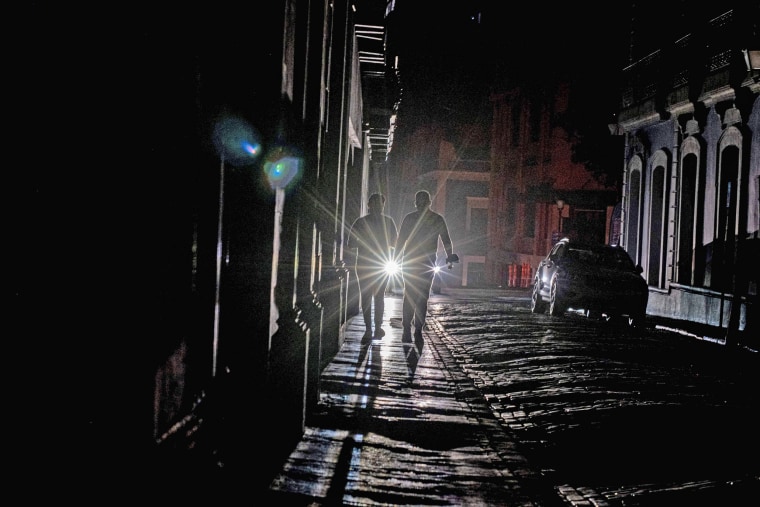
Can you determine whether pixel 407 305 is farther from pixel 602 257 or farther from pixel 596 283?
pixel 602 257

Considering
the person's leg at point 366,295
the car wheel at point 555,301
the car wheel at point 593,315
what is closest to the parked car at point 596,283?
the car wheel at point 555,301

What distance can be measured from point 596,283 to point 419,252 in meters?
8.26

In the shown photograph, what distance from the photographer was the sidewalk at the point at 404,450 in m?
4.08

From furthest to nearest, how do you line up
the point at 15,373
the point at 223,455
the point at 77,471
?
the point at 223,455 < the point at 77,471 < the point at 15,373

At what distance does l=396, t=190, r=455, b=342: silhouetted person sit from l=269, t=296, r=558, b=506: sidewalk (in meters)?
1.66

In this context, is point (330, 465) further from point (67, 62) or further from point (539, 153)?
point (539, 153)

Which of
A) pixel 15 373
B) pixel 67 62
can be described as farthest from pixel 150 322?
pixel 67 62

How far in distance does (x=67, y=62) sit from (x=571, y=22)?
41510mm

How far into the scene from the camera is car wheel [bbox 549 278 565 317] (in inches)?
682

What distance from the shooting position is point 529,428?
5.86 m

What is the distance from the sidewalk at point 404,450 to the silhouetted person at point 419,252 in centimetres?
166

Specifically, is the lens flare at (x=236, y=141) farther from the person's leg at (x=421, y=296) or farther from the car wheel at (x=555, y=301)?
the car wheel at (x=555, y=301)

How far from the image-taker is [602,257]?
17688 millimetres

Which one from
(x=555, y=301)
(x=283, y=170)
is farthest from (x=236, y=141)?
(x=555, y=301)
